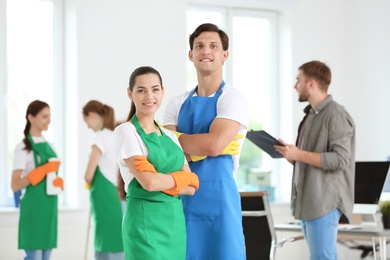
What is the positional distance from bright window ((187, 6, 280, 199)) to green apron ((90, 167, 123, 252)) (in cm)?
205

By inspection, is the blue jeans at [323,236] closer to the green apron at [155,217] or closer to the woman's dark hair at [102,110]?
the green apron at [155,217]

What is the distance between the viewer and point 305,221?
12.1 feet

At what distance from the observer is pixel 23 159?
4.75 meters

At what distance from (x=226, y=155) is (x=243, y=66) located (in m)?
4.76

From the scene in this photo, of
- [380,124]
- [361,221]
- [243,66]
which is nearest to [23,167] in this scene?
[361,221]

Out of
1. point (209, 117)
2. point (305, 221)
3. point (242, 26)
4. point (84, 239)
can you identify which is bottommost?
point (84, 239)

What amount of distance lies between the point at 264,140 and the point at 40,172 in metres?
1.70

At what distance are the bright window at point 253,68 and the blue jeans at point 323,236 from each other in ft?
11.2

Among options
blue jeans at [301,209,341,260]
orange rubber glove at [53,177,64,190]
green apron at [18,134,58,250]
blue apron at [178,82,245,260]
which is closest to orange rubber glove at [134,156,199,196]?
blue apron at [178,82,245,260]

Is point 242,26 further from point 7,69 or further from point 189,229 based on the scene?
point 189,229

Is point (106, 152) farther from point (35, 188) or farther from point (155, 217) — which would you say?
point (155, 217)

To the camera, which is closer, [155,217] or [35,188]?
[155,217]

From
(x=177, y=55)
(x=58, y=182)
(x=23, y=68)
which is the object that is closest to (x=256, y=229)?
(x=58, y=182)

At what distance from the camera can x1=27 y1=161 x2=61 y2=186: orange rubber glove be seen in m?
4.71
